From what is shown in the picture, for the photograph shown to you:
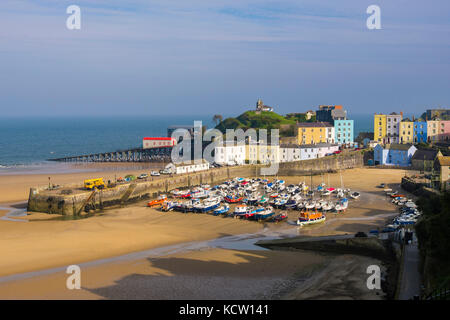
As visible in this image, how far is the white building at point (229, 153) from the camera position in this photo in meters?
47.8

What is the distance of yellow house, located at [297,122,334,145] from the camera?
58.9 m

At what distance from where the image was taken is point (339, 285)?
15148mm

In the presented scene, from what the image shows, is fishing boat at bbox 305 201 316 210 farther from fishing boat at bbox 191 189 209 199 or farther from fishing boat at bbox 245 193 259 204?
fishing boat at bbox 191 189 209 199

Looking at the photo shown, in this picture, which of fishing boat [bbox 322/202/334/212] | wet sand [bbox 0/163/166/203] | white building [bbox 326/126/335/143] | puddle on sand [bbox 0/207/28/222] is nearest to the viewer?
puddle on sand [bbox 0/207/28/222]

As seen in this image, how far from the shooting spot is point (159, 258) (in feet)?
62.3

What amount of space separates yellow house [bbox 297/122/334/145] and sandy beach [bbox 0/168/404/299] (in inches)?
1154

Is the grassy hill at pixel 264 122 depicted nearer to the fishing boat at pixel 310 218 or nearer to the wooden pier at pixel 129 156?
the wooden pier at pixel 129 156

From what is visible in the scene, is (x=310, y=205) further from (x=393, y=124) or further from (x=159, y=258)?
(x=393, y=124)

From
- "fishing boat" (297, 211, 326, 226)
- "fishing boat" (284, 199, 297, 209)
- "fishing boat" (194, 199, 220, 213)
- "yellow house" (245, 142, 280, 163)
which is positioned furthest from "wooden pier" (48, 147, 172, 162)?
"fishing boat" (297, 211, 326, 226)

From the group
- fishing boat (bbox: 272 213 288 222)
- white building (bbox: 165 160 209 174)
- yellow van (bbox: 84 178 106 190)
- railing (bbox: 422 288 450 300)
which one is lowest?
fishing boat (bbox: 272 213 288 222)

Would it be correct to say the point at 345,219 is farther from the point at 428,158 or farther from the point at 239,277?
the point at 428,158

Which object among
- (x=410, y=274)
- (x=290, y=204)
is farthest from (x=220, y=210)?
(x=410, y=274)

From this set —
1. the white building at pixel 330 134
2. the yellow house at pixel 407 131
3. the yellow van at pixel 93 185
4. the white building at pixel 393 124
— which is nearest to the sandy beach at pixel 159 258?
the yellow van at pixel 93 185

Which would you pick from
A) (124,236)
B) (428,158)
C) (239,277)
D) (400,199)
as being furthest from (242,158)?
(239,277)
